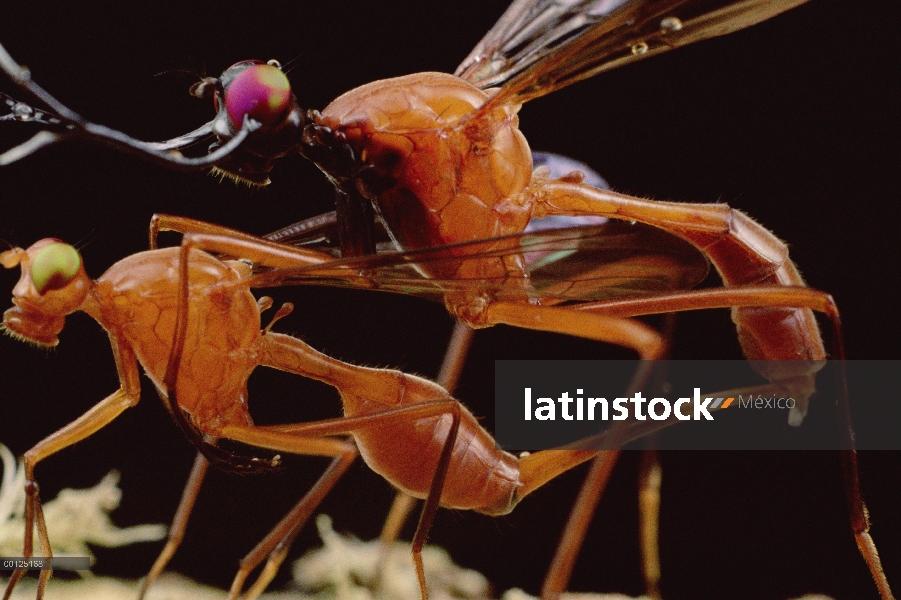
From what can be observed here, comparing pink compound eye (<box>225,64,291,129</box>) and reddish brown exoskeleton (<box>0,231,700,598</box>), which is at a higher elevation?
pink compound eye (<box>225,64,291,129</box>)

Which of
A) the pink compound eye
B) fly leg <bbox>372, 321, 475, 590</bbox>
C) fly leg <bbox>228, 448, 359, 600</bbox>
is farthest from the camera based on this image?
fly leg <bbox>372, 321, 475, 590</bbox>

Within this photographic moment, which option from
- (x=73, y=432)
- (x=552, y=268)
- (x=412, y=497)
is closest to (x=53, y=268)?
(x=73, y=432)

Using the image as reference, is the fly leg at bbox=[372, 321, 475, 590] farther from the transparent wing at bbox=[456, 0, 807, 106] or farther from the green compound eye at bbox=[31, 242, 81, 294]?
the green compound eye at bbox=[31, 242, 81, 294]

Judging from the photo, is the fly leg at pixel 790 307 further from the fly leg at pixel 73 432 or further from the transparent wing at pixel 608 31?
the fly leg at pixel 73 432

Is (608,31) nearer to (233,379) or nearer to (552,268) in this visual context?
(552,268)

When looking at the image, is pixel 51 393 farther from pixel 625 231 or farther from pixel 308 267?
pixel 625 231

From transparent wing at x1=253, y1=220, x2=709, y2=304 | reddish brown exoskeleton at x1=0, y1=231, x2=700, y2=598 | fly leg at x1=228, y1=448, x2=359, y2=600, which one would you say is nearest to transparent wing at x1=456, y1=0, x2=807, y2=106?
transparent wing at x1=253, y1=220, x2=709, y2=304

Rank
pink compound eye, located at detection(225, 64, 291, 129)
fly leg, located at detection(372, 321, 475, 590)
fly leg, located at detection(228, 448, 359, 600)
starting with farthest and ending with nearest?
fly leg, located at detection(372, 321, 475, 590) < fly leg, located at detection(228, 448, 359, 600) < pink compound eye, located at detection(225, 64, 291, 129)

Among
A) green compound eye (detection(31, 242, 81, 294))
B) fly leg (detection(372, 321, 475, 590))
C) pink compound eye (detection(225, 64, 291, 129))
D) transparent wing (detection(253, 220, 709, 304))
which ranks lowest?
fly leg (detection(372, 321, 475, 590))
